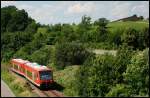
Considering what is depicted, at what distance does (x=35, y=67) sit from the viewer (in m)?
47.4

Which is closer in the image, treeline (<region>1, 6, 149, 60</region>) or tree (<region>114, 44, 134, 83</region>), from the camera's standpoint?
tree (<region>114, 44, 134, 83</region>)

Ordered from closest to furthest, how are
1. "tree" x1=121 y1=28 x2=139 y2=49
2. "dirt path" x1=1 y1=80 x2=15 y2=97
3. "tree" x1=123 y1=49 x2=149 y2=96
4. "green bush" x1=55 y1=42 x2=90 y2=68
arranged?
"tree" x1=123 y1=49 x2=149 y2=96 → "dirt path" x1=1 y1=80 x2=15 y2=97 → "green bush" x1=55 y1=42 x2=90 y2=68 → "tree" x1=121 y1=28 x2=139 y2=49

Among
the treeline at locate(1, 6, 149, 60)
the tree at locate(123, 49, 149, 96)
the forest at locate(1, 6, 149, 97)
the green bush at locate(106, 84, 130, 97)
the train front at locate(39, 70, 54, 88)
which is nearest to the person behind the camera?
the green bush at locate(106, 84, 130, 97)

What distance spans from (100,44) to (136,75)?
4341 centimetres

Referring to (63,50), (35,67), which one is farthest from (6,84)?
(63,50)

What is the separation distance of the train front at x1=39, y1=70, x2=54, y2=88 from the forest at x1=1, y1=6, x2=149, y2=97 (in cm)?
385

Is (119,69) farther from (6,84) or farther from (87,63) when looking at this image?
(6,84)

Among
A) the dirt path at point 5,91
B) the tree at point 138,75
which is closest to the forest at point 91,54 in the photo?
the tree at point 138,75

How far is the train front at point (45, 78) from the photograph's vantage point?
44.9 metres

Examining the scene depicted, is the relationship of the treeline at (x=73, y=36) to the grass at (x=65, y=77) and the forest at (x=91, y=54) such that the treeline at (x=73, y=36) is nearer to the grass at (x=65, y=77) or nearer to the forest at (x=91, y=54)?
the forest at (x=91, y=54)

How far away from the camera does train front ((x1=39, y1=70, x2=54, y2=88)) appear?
44.9 meters

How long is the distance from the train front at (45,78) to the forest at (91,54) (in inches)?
152

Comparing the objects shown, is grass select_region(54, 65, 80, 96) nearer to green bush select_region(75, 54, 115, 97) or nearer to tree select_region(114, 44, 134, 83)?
green bush select_region(75, 54, 115, 97)

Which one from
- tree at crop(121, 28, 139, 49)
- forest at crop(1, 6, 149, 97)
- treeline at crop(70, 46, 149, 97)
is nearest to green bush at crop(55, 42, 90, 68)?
forest at crop(1, 6, 149, 97)
